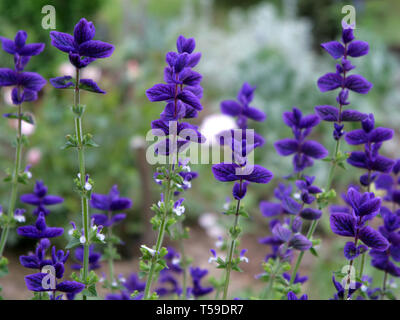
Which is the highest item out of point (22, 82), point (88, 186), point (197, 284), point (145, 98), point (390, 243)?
point (145, 98)

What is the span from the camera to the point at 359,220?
778 mm

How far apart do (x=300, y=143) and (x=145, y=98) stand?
8.43 ft

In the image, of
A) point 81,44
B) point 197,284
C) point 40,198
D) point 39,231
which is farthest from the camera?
point 197,284

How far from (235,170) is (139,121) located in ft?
7.44

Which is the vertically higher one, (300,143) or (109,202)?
(300,143)

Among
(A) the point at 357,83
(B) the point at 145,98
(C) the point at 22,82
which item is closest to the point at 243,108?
(A) the point at 357,83

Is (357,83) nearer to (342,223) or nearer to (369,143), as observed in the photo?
(369,143)

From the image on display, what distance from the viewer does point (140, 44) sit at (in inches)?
157

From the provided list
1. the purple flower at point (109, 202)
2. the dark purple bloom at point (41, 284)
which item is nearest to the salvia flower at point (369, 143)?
the purple flower at point (109, 202)

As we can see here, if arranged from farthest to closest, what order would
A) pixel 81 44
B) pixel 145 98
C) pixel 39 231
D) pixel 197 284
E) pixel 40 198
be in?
pixel 145 98 < pixel 197 284 < pixel 40 198 < pixel 39 231 < pixel 81 44

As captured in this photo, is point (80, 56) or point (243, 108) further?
point (243, 108)

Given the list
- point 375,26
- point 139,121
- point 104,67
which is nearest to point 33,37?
point 139,121

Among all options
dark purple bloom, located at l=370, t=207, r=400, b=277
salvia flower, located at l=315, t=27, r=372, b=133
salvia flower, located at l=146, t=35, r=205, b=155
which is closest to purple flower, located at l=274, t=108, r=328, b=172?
salvia flower, located at l=315, t=27, r=372, b=133

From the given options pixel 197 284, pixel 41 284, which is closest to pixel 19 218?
pixel 41 284
